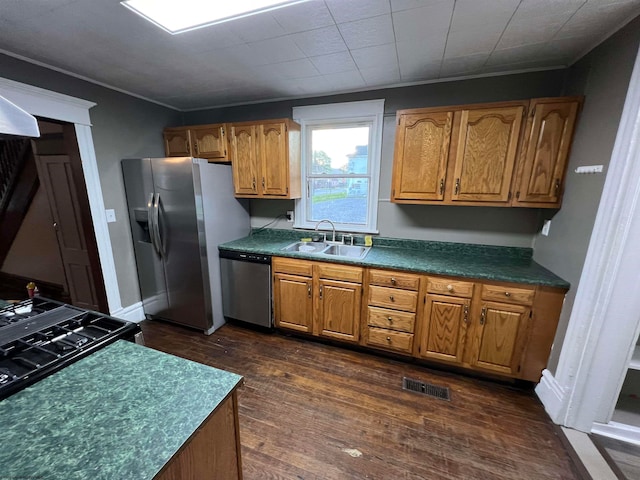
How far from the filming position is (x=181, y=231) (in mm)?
2525

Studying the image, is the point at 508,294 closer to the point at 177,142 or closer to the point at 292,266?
the point at 292,266

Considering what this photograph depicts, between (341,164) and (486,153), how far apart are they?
132cm

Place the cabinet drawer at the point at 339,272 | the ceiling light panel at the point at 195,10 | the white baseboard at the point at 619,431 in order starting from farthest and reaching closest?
1. the cabinet drawer at the point at 339,272
2. the white baseboard at the point at 619,431
3. the ceiling light panel at the point at 195,10

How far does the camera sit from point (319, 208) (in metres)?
2.96

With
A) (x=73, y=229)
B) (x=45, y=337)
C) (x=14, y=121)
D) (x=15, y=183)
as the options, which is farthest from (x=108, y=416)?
(x=15, y=183)

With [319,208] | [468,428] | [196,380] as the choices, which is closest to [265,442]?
[196,380]

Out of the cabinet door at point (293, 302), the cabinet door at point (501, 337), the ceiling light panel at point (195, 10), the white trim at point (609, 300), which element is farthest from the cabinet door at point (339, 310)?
the ceiling light panel at point (195, 10)

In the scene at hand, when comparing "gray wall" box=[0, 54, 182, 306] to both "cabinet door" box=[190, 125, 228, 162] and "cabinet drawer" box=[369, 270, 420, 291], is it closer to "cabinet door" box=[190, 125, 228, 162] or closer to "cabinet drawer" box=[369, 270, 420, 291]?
"cabinet door" box=[190, 125, 228, 162]

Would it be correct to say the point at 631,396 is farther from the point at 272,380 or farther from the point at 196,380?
the point at 196,380

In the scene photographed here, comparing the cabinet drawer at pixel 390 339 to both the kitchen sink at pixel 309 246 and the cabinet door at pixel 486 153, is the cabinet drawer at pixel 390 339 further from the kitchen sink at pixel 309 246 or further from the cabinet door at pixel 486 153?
the cabinet door at pixel 486 153

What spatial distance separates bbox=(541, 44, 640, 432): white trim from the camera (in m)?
1.34

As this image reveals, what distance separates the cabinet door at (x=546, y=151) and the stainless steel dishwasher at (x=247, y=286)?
224 cm

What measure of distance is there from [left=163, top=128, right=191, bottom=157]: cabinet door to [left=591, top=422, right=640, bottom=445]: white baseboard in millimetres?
4130

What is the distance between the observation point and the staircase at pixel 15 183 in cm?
309
